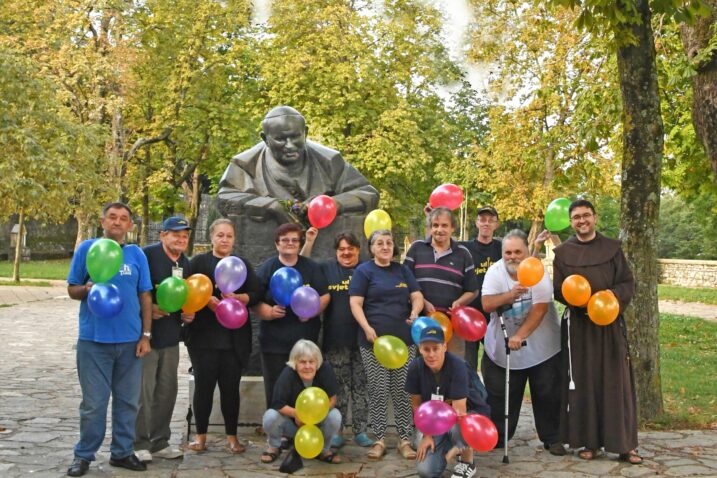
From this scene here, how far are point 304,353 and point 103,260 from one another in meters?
1.56

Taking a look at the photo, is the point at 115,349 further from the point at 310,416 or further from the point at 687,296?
the point at 687,296

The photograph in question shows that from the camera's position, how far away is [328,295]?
6.36 m

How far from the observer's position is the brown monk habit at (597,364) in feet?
19.8

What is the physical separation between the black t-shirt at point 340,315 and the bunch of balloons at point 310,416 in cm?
88

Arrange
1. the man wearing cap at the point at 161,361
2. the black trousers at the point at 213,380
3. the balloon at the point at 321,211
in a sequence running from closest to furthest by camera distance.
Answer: the man wearing cap at the point at 161,361, the black trousers at the point at 213,380, the balloon at the point at 321,211

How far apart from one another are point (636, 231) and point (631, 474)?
8.39 feet

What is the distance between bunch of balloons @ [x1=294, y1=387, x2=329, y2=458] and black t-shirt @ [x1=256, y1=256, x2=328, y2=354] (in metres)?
0.71

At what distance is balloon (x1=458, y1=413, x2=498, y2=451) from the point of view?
204 inches

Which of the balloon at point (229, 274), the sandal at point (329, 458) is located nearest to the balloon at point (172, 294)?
the balloon at point (229, 274)

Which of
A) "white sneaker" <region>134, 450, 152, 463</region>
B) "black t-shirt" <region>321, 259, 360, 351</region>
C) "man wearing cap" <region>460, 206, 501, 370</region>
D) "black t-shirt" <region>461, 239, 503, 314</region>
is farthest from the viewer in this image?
"black t-shirt" <region>461, 239, 503, 314</region>

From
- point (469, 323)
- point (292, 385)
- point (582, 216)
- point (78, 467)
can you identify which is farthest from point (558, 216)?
point (78, 467)

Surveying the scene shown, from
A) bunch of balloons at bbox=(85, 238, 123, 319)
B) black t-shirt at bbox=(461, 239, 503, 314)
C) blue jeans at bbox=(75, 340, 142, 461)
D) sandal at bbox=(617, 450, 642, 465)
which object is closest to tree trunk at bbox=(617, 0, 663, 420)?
black t-shirt at bbox=(461, 239, 503, 314)

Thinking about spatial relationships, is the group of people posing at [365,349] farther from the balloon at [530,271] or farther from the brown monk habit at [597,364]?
the balloon at [530,271]

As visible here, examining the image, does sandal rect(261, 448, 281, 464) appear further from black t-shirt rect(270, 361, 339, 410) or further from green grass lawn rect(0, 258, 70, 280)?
green grass lawn rect(0, 258, 70, 280)
